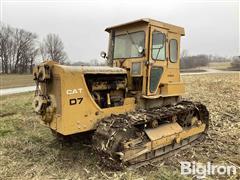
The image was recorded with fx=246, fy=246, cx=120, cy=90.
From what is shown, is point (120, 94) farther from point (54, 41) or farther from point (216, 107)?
point (54, 41)

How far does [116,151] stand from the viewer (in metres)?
4.82

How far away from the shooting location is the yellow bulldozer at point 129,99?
16.0ft

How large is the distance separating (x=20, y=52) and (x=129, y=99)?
2536 inches

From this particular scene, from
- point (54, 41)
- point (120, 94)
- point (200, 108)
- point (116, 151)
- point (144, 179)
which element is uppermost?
point (54, 41)

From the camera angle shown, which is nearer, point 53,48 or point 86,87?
point 86,87

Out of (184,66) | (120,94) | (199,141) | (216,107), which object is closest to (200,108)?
(199,141)

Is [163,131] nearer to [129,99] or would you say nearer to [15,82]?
[129,99]

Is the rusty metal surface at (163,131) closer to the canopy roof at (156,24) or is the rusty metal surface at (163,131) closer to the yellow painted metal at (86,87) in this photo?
the yellow painted metal at (86,87)

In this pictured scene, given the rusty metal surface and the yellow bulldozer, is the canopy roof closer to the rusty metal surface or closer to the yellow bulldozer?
the yellow bulldozer

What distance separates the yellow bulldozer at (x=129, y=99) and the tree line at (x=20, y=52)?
183 ft

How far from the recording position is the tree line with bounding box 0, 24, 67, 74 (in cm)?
6175

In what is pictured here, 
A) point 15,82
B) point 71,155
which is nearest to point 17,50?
point 15,82

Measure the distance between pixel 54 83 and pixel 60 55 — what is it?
66.5 meters

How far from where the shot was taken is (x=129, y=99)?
19.4 feet
